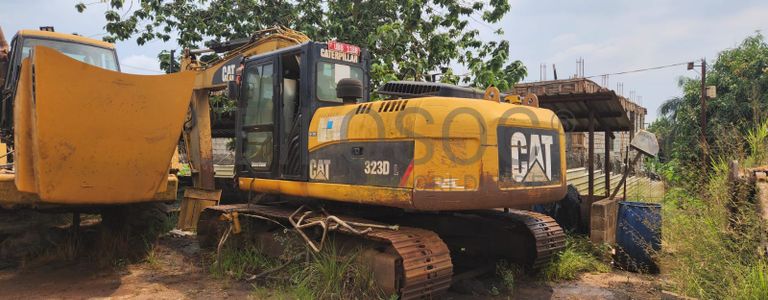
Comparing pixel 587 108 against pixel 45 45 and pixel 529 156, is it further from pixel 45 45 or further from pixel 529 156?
pixel 45 45

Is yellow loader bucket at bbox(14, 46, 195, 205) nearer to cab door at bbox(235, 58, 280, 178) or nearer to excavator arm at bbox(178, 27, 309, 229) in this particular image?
cab door at bbox(235, 58, 280, 178)

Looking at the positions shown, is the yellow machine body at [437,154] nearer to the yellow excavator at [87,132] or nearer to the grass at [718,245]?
the grass at [718,245]

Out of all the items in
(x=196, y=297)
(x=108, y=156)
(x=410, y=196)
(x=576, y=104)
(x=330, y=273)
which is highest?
(x=576, y=104)

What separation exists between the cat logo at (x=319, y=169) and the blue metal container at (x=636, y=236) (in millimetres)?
3523

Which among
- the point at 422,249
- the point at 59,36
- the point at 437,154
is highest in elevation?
the point at 59,36

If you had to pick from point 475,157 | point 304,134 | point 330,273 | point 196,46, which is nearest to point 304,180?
point 304,134

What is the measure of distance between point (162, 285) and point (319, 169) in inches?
81.9

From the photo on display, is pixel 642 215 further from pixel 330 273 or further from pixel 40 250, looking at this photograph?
pixel 40 250

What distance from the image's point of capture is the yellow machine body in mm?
4020

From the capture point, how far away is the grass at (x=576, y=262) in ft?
18.4

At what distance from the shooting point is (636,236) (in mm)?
5777

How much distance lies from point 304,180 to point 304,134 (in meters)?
0.46

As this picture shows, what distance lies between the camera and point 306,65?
5.03m

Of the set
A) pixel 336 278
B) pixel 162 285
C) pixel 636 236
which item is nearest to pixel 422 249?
pixel 336 278
